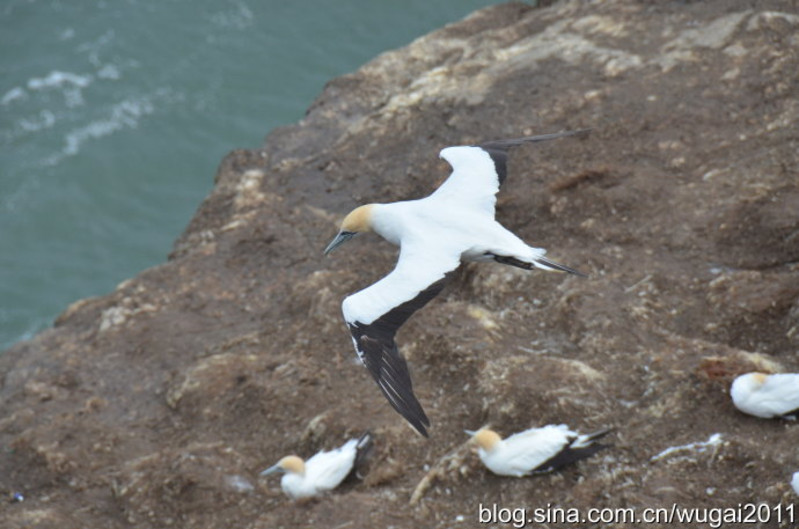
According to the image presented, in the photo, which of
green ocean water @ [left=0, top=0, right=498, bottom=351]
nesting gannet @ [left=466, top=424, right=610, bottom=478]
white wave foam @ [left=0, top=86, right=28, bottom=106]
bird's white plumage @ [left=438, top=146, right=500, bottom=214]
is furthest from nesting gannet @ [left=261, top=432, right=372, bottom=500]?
white wave foam @ [left=0, top=86, right=28, bottom=106]

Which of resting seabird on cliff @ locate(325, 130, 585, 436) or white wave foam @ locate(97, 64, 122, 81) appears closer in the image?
resting seabird on cliff @ locate(325, 130, 585, 436)

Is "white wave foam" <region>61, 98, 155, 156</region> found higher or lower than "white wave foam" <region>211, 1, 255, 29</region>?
lower

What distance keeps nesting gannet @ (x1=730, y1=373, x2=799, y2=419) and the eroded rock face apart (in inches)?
6.6

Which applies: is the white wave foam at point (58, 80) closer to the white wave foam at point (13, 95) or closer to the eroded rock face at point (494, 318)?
the white wave foam at point (13, 95)

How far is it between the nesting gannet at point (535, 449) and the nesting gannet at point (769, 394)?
3.07 feet

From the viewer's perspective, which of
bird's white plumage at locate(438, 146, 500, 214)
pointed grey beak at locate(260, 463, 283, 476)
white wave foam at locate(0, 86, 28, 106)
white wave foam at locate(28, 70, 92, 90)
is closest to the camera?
pointed grey beak at locate(260, 463, 283, 476)

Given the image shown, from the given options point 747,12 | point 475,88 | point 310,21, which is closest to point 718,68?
point 747,12

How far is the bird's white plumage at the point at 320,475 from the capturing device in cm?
788

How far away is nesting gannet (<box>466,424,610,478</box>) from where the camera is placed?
7117 millimetres

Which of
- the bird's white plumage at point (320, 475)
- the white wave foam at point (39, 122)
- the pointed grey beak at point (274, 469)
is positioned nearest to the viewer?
the bird's white plumage at point (320, 475)

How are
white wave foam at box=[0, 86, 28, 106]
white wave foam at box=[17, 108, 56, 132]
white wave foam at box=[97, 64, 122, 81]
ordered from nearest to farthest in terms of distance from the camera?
white wave foam at box=[17, 108, 56, 132], white wave foam at box=[0, 86, 28, 106], white wave foam at box=[97, 64, 122, 81]

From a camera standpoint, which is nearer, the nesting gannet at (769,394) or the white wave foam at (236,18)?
the nesting gannet at (769,394)

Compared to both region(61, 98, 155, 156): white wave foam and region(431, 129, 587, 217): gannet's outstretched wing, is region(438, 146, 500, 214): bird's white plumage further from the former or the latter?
region(61, 98, 155, 156): white wave foam

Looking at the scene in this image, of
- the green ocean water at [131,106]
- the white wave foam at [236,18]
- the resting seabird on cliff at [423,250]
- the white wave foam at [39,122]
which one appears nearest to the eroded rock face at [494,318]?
the resting seabird on cliff at [423,250]
